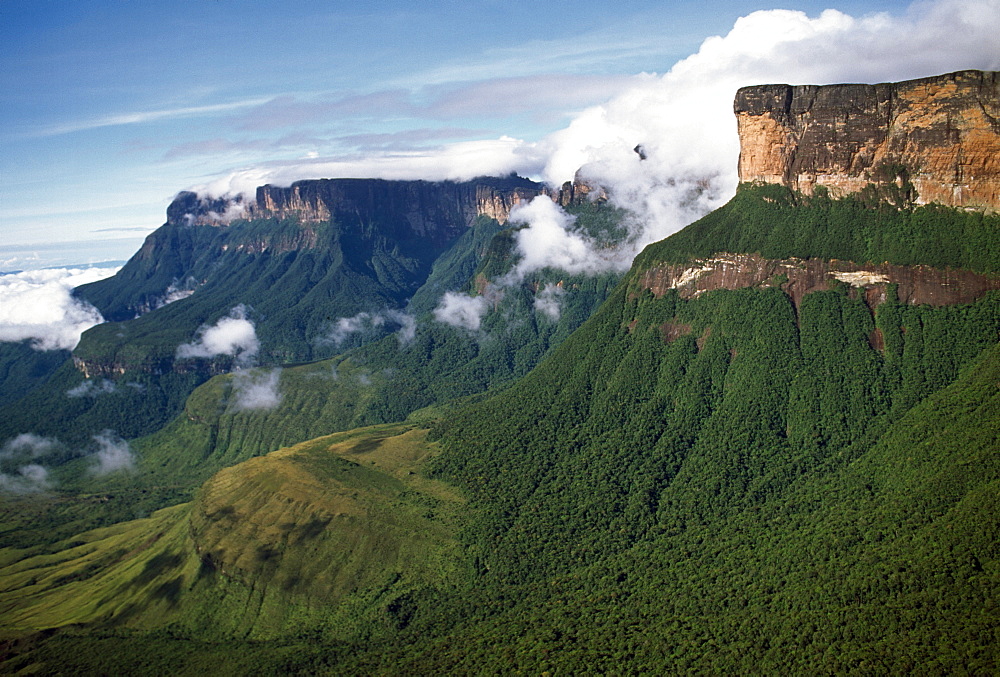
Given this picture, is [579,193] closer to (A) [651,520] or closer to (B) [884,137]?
(B) [884,137]

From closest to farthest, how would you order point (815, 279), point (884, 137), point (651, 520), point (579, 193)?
point (651, 520) < point (884, 137) < point (815, 279) < point (579, 193)

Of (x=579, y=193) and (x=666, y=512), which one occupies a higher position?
(x=579, y=193)

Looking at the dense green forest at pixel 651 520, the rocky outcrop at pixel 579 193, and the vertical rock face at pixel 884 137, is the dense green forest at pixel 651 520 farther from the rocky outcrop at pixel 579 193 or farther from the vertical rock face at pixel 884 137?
the rocky outcrop at pixel 579 193

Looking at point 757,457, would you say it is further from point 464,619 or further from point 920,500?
point 464,619

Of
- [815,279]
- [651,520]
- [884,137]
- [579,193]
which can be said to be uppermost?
[579,193]

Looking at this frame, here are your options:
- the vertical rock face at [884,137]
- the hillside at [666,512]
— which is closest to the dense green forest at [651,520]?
the hillside at [666,512]

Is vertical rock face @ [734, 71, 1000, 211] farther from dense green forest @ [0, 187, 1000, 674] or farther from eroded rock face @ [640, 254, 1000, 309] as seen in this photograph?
eroded rock face @ [640, 254, 1000, 309]

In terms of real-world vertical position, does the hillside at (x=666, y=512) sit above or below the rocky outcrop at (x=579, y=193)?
below

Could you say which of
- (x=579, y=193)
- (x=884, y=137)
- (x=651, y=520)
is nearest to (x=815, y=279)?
(x=884, y=137)
